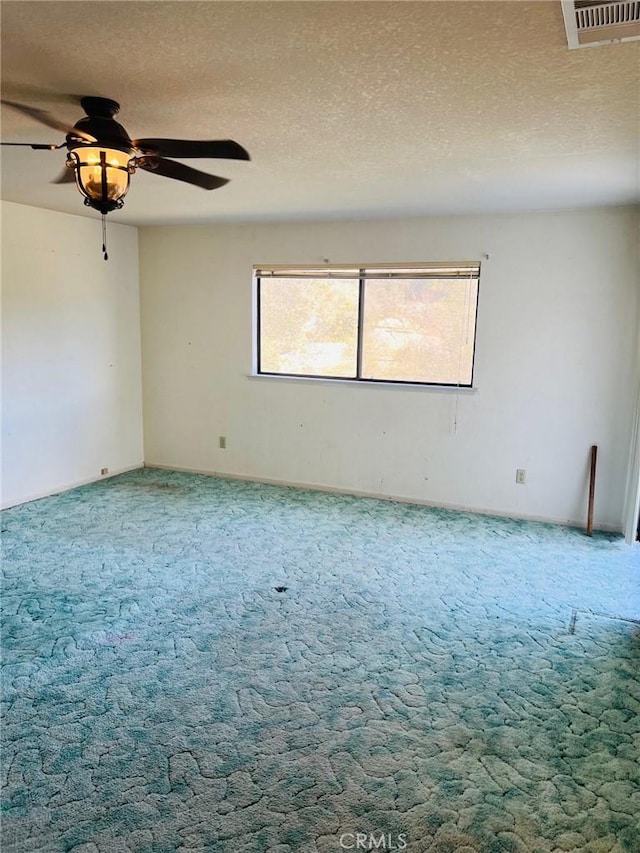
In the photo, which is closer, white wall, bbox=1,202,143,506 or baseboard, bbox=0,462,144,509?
white wall, bbox=1,202,143,506

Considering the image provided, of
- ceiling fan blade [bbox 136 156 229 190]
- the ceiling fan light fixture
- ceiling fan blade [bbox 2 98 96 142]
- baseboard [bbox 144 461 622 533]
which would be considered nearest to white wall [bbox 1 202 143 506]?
baseboard [bbox 144 461 622 533]

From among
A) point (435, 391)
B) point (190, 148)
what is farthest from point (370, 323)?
point (190, 148)

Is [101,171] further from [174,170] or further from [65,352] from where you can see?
[65,352]

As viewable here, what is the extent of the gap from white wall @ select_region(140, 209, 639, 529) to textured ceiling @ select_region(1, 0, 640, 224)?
3.15 ft

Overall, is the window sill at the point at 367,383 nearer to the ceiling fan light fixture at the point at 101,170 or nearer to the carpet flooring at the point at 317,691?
the carpet flooring at the point at 317,691

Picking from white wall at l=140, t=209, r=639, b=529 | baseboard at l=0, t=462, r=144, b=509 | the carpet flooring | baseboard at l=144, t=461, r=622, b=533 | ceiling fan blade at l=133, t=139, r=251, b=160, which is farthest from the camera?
baseboard at l=0, t=462, r=144, b=509

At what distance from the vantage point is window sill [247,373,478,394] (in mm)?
4652

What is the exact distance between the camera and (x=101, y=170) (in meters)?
2.13

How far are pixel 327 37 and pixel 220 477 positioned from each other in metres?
4.42

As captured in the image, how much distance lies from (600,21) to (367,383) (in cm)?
351

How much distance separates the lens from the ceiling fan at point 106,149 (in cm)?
211

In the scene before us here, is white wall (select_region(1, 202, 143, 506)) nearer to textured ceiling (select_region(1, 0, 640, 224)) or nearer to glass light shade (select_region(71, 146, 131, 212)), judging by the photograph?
textured ceiling (select_region(1, 0, 640, 224))

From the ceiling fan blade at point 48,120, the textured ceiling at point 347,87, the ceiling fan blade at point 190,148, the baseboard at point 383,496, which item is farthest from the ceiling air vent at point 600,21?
the baseboard at point 383,496

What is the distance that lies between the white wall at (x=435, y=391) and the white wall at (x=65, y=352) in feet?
0.85
